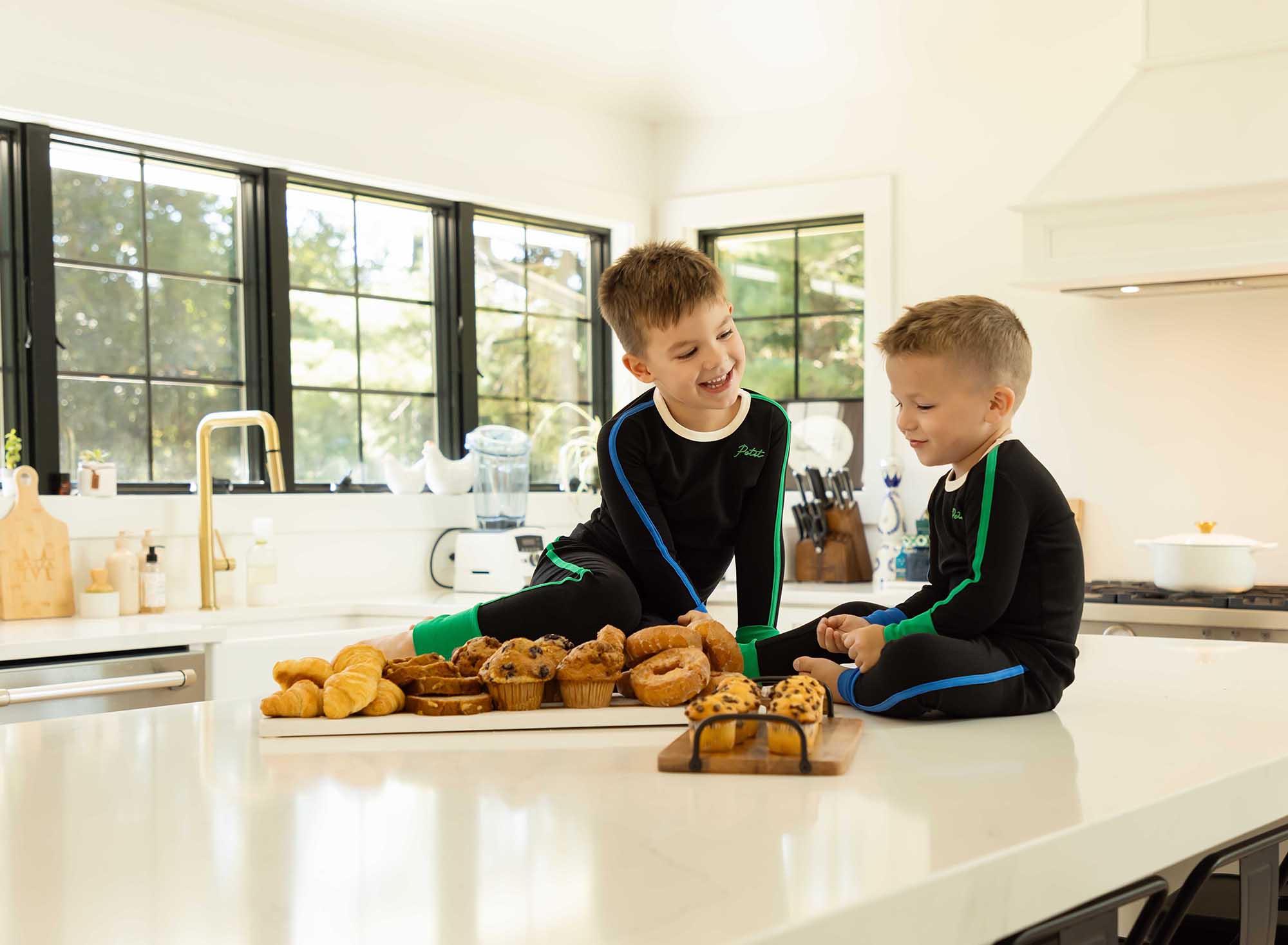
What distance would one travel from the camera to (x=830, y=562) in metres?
3.97

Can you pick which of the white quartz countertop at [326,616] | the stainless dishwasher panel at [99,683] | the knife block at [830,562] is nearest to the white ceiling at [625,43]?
the knife block at [830,562]

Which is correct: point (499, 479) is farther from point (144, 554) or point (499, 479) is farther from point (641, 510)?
point (641, 510)

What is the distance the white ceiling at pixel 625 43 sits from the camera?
3.49 metres

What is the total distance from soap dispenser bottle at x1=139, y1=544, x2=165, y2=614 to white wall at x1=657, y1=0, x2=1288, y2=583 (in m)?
2.31

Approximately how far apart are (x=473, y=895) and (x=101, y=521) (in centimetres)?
278

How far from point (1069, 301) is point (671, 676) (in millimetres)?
3046

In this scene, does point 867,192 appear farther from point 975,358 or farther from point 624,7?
point 975,358

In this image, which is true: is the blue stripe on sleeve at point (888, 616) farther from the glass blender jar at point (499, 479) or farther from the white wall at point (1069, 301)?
the glass blender jar at point (499, 479)

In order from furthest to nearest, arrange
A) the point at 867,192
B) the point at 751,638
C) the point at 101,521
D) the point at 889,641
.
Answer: the point at 867,192 → the point at 101,521 → the point at 751,638 → the point at 889,641

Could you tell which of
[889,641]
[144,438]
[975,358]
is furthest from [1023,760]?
[144,438]

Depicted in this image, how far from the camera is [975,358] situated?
1.27m

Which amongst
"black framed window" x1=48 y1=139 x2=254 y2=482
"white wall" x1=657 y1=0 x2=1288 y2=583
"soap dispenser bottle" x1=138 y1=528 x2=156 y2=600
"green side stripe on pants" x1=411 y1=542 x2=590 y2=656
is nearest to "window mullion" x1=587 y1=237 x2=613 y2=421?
"white wall" x1=657 y1=0 x2=1288 y2=583

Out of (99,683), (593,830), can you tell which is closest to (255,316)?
(99,683)

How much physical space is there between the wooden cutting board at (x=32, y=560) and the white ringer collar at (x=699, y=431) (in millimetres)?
1757
